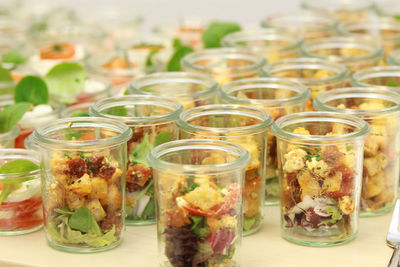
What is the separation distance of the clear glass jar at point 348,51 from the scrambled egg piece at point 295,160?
72 centimetres

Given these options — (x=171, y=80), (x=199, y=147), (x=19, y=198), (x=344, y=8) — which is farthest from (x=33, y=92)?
(x=344, y=8)

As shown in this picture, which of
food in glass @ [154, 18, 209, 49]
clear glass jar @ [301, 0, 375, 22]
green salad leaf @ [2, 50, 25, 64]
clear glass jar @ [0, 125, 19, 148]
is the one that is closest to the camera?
clear glass jar @ [0, 125, 19, 148]

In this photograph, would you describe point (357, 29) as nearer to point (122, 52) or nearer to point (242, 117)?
point (122, 52)

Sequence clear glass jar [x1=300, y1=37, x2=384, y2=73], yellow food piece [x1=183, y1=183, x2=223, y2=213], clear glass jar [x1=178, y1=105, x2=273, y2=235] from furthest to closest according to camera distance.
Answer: clear glass jar [x1=300, y1=37, x2=384, y2=73]
clear glass jar [x1=178, y1=105, x2=273, y2=235]
yellow food piece [x1=183, y1=183, x2=223, y2=213]

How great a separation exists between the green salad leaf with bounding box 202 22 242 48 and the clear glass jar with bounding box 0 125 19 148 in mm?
945

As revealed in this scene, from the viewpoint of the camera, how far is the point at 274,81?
1986 mm

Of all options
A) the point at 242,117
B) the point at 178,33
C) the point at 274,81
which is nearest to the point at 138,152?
the point at 242,117

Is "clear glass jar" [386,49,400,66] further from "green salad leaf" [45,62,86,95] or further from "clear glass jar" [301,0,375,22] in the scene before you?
"green salad leaf" [45,62,86,95]

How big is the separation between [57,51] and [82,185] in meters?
1.34

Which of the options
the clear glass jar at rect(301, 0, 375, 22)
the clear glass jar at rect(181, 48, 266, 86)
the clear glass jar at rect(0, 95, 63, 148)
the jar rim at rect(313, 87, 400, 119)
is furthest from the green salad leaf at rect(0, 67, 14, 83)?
the clear glass jar at rect(301, 0, 375, 22)

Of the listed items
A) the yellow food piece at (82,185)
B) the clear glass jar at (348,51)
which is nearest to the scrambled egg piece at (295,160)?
the yellow food piece at (82,185)

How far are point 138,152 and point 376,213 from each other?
1.92 ft

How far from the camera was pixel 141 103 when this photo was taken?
1.87 meters

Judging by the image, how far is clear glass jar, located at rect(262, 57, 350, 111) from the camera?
2020mm
